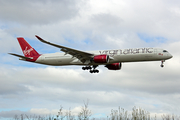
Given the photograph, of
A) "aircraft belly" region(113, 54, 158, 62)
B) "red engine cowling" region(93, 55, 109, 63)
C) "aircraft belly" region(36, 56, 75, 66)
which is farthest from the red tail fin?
"aircraft belly" region(113, 54, 158, 62)

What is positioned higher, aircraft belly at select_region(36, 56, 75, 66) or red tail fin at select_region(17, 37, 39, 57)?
red tail fin at select_region(17, 37, 39, 57)

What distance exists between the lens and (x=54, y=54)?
46.9 m

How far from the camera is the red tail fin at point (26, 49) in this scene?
168ft

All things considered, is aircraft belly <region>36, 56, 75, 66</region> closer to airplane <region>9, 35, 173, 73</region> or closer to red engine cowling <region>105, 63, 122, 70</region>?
airplane <region>9, 35, 173, 73</region>

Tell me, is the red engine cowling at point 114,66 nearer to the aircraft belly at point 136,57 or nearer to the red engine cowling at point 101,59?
the aircraft belly at point 136,57

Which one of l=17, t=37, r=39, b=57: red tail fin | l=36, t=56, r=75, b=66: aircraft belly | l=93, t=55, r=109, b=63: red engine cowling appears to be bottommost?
l=93, t=55, r=109, b=63: red engine cowling

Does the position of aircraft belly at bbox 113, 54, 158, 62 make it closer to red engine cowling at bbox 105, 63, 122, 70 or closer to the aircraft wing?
the aircraft wing

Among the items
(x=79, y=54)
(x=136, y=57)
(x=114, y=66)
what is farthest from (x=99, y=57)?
(x=114, y=66)

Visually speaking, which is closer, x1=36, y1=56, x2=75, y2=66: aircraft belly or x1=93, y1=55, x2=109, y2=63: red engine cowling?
x1=93, y1=55, x2=109, y2=63: red engine cowling

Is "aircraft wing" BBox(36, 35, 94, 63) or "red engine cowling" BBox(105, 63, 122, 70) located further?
"red engine cowling" BBox(105, 63, 122, 70)

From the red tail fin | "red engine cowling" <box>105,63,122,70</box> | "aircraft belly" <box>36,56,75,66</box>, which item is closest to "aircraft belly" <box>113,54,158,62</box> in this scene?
"red engine cowling" <box>105,63,122,70</box>

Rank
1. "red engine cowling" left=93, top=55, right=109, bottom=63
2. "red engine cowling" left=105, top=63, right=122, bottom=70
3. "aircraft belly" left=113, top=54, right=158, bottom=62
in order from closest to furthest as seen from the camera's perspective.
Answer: "aircraft belly" left=113, top=54, right=158, bottom=62 < "red engine cowling" left=93, top=55, right=109, bottom=63 < "red engine cowling" left=105, top=63, right=122, bottom=70

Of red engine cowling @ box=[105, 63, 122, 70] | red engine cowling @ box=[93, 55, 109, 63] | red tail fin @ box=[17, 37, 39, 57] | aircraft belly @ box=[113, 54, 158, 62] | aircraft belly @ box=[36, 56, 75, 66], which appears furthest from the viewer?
red tail fin @ box=[17, 37, 39, 57]

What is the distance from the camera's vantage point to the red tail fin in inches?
2016
